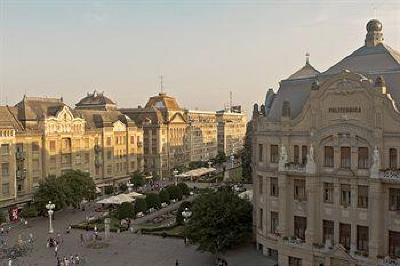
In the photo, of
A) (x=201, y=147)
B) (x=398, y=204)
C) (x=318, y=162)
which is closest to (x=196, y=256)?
(x=318, y=162)

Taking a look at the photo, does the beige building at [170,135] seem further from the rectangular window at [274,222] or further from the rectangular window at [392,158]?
the rectangular window at [392,158]

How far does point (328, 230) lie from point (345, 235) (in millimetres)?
1648

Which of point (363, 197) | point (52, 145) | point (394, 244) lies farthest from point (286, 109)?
point (52, 145)

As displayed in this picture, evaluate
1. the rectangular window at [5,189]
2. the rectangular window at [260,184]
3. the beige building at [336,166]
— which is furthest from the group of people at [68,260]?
the rectangular window at [5,189]

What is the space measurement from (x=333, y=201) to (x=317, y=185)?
6.16ft

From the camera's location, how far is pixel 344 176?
41875mm

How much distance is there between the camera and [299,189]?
45.4m

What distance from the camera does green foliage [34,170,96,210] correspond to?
7091 centimetres

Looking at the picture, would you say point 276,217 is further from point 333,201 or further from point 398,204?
point 398,204

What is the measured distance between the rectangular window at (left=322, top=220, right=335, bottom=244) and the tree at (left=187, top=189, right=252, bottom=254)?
364 inches

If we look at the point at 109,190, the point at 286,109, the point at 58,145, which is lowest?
the point at 109,190

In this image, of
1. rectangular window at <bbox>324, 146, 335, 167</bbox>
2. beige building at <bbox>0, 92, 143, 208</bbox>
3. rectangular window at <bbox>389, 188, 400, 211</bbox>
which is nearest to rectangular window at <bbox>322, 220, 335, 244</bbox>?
rectangular window at <bbox>324, 146, 335, 167</bbox>

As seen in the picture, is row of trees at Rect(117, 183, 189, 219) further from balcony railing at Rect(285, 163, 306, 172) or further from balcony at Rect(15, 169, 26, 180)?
balcony railing at Rect(285, 163, 306, 172)

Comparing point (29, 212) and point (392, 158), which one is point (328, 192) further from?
point (29, 212)
